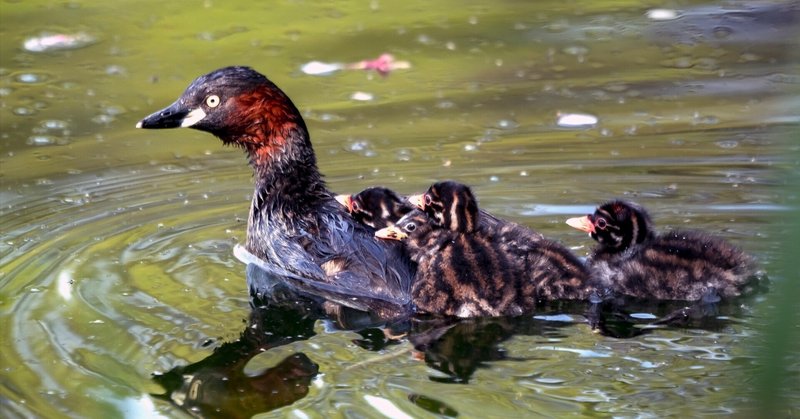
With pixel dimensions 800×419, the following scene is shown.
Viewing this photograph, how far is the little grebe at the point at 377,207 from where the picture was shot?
5516mm

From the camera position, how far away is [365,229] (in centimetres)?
550

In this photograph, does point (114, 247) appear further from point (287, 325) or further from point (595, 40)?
point (595, 40)

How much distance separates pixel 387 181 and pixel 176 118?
1745mm

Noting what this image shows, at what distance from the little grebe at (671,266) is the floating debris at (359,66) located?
472cm

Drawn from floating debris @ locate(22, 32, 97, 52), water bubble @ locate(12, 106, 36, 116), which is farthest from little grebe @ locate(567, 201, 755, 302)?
floating debris @ locate(22, 32, 97, 52)

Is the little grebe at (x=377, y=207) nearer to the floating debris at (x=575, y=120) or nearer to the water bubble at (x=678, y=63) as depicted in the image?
the floating debris at (x=575, y=120)

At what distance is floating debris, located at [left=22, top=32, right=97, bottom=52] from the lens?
10.2 m

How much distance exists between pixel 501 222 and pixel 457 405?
1775 millimetres

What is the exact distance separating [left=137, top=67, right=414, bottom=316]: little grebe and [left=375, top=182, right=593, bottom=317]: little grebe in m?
0.17

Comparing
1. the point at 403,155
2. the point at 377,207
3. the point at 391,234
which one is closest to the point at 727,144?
the point at 403,155

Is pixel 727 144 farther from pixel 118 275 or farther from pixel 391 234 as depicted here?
pixel 118 275

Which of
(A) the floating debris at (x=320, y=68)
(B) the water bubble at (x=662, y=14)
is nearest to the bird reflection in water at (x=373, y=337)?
(A) the floating debris at (x=320, y=68)

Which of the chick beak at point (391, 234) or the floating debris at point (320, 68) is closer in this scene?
the chick beak at point (391, 234)

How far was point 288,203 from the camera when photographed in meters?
5.70
